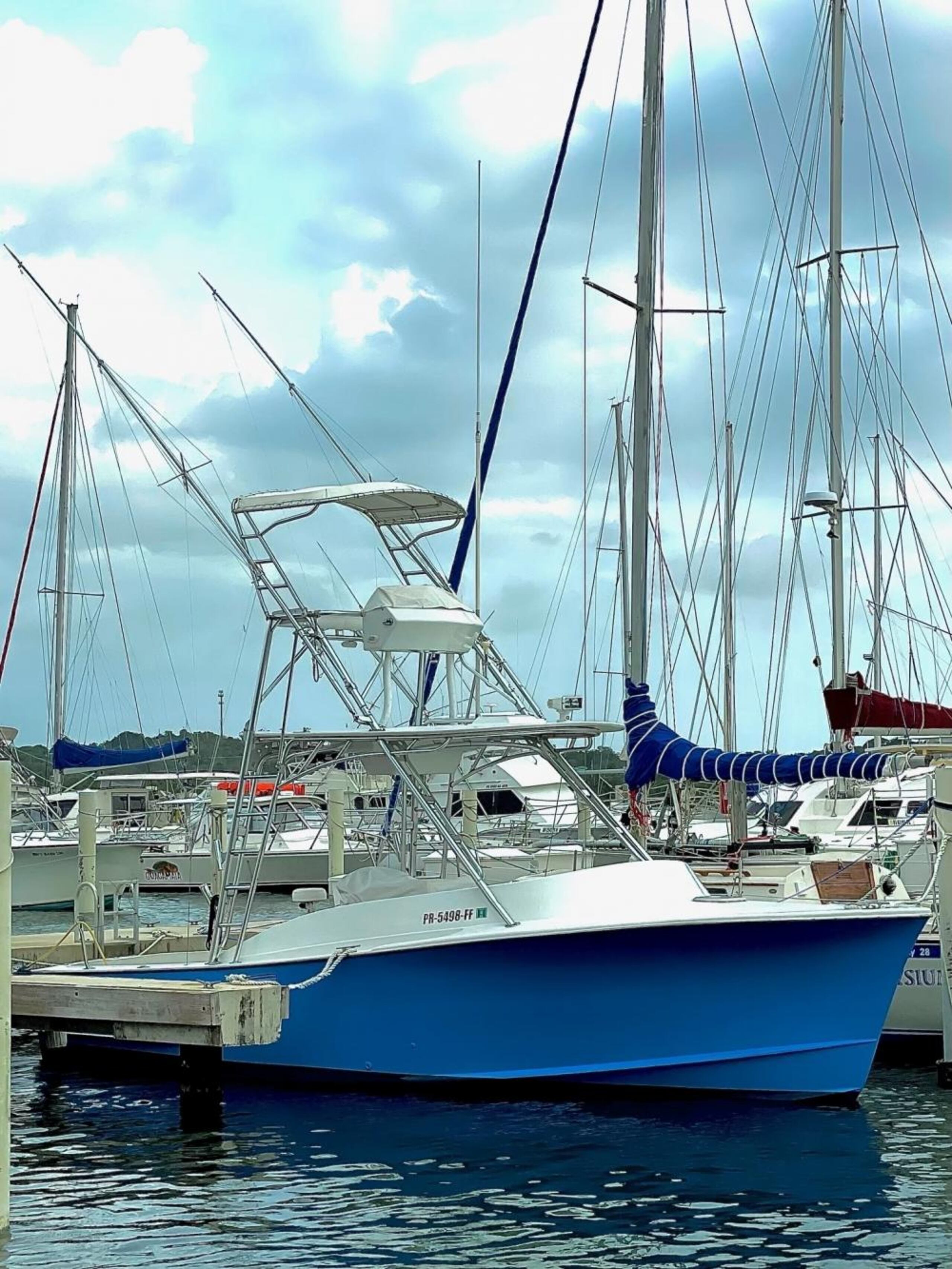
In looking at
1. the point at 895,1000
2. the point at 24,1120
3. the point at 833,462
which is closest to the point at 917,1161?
the point at 895,1000

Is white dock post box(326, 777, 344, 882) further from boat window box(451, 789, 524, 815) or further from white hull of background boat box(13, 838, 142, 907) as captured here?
boat window box(451, 789, 524, 815)

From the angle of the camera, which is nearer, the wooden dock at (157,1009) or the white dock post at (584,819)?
the wooden dock at (157,1009)

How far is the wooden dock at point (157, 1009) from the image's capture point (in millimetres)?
12781

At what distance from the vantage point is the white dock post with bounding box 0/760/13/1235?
9.61 metres

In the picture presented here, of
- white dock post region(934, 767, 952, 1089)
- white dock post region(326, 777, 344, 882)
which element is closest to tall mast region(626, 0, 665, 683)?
white dock post region(934, 767, 952, 1089)

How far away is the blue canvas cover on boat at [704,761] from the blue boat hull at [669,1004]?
353 cm

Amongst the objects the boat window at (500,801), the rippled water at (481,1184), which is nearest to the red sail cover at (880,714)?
the rippled water at (481,1184)

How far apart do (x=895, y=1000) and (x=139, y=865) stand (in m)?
24.9

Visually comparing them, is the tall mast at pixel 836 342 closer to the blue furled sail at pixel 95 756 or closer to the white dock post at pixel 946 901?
the white dock post at pixel 946 901

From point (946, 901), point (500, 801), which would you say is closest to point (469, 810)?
point (946, 901)

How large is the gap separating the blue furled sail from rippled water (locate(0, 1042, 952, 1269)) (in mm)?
26783

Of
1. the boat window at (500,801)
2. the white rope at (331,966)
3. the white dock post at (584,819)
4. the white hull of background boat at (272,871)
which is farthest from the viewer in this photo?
the boat window at (500,801)

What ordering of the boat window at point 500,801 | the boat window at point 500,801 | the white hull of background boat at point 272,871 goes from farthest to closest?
the boat window at point 500,801 < the boat window at point 500,801 < the white hull of background boat at point 272,871

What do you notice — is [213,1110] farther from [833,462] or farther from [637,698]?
[833,462]
